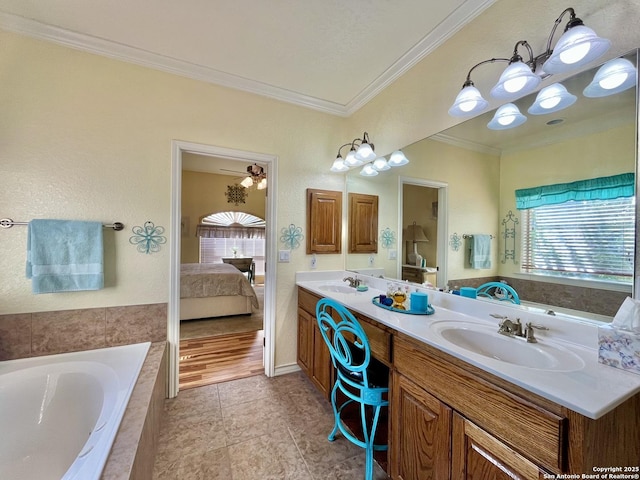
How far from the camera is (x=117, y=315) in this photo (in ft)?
6.39

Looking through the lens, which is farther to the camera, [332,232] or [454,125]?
[332,232]

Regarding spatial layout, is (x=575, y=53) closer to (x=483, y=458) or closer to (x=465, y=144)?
(x=465, y=144)

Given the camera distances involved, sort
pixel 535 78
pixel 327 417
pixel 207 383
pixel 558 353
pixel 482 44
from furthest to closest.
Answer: pixel 207 383 → pixel 327 417 → pixel 482 44 → pixel 535 78 → pixel 558 353

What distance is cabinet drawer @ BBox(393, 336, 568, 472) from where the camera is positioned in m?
0.73

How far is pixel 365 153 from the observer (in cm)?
226

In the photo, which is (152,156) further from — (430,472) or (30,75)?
(430,472)

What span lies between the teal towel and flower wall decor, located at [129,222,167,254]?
21 centimetres

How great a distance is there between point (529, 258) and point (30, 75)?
3.27 m

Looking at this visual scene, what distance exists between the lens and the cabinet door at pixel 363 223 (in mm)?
2506

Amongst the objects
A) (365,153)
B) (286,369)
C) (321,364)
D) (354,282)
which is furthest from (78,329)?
(365,153)

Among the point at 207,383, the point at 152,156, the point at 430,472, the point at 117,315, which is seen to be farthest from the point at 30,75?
the point at 430,472

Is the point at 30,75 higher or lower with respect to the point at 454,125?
higher

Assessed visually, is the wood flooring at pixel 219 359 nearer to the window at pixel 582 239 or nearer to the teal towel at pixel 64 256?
the teal towel at pixel 64 256

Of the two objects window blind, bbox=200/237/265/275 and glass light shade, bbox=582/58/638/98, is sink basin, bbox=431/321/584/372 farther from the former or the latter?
window blind, bbox=200/237/265/275
